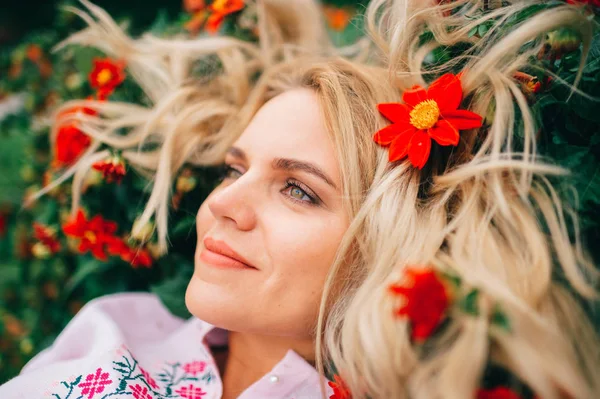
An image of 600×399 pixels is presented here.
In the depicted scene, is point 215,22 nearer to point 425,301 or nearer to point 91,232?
point 91,232

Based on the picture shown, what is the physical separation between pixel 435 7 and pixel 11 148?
178 cm

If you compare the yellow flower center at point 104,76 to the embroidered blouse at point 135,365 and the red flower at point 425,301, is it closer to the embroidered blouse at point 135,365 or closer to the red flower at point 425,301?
the embroidered blouse at point 135,365

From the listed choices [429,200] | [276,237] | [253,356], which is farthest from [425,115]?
[253,356]

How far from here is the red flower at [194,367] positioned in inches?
57.7

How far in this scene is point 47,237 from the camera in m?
1.75

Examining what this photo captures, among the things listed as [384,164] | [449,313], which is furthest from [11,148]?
[449,313]

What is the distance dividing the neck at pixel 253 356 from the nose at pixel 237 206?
0.37 meters

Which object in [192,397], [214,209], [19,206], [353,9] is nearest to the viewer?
[214,209]

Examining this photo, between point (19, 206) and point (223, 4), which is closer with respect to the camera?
point (223, 4)

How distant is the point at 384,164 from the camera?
1.27 metres

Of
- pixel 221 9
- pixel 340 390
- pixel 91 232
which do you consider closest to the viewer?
pixel 340 390

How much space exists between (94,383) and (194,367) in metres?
0.30

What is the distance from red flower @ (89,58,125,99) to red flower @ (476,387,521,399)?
149 cm

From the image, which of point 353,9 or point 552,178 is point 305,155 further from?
point 353,9
